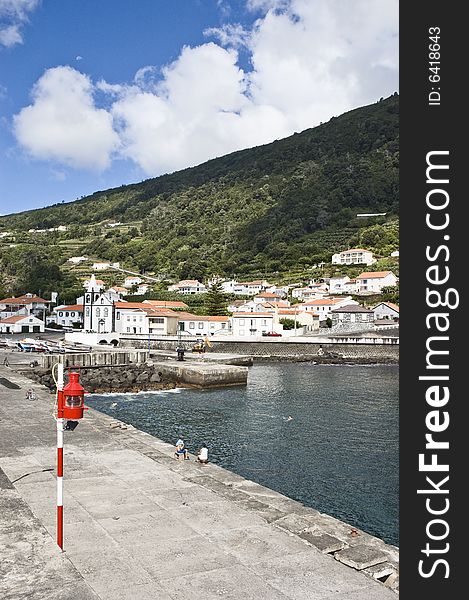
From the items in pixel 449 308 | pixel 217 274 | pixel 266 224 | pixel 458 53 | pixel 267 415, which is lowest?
pixel 267 415

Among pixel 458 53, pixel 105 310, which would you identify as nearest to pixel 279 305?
pixel 105 310

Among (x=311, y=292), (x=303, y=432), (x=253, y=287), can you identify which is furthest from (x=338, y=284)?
(x=303, y=432)

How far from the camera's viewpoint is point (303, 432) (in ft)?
74.6

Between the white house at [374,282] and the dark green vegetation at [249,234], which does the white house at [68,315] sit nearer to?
the dark green vegetation at [249,234]

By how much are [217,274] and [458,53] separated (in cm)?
11047

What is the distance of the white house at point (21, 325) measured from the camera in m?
78.7

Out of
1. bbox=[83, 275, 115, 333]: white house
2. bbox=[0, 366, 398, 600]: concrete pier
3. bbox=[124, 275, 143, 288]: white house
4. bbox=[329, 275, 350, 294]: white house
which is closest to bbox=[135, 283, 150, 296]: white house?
A: bbox=[124, 275, 143, 288]: white house

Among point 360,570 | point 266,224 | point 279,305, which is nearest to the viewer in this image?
point 360,570

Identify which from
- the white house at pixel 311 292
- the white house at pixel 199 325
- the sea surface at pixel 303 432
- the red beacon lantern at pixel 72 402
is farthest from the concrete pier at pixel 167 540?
the white house at pixel 311 292

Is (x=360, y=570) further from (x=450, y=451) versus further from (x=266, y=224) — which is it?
(x=266, y=224)

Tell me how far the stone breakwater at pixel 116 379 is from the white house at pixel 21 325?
4339 centimetres

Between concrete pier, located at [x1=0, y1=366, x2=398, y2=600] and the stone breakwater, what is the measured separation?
884 inches

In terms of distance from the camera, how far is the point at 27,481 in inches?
414

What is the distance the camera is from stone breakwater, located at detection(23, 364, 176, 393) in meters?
34.6
